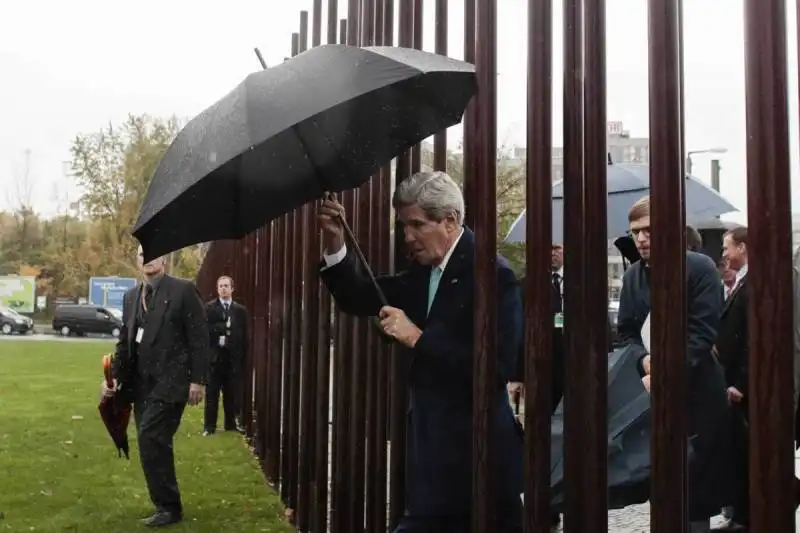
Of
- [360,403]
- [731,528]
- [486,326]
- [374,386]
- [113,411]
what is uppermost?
[486,326]

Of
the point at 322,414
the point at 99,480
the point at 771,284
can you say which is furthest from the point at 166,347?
the point at 771,284

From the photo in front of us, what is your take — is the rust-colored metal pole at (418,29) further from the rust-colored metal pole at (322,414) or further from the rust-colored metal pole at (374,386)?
the rust-colored metal pole at (322,414)

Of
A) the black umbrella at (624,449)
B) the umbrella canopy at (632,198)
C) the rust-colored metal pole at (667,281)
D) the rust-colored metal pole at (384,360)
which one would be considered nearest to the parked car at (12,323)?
the umbrella canopy at (632,198)

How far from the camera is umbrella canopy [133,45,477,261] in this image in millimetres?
3193

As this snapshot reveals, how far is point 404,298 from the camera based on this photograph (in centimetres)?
389

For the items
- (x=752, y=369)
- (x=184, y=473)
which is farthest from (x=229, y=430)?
(x=752, y=369)

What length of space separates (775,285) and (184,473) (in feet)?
23.0

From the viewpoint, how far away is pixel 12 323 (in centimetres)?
5425

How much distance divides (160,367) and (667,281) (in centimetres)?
462

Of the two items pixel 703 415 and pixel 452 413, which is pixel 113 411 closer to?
pixel 452 413

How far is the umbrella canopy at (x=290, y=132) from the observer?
319 centimetres

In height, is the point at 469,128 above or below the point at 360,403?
above

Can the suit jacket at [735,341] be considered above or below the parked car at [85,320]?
above

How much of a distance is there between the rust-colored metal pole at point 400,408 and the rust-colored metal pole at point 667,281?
1.76 meters
